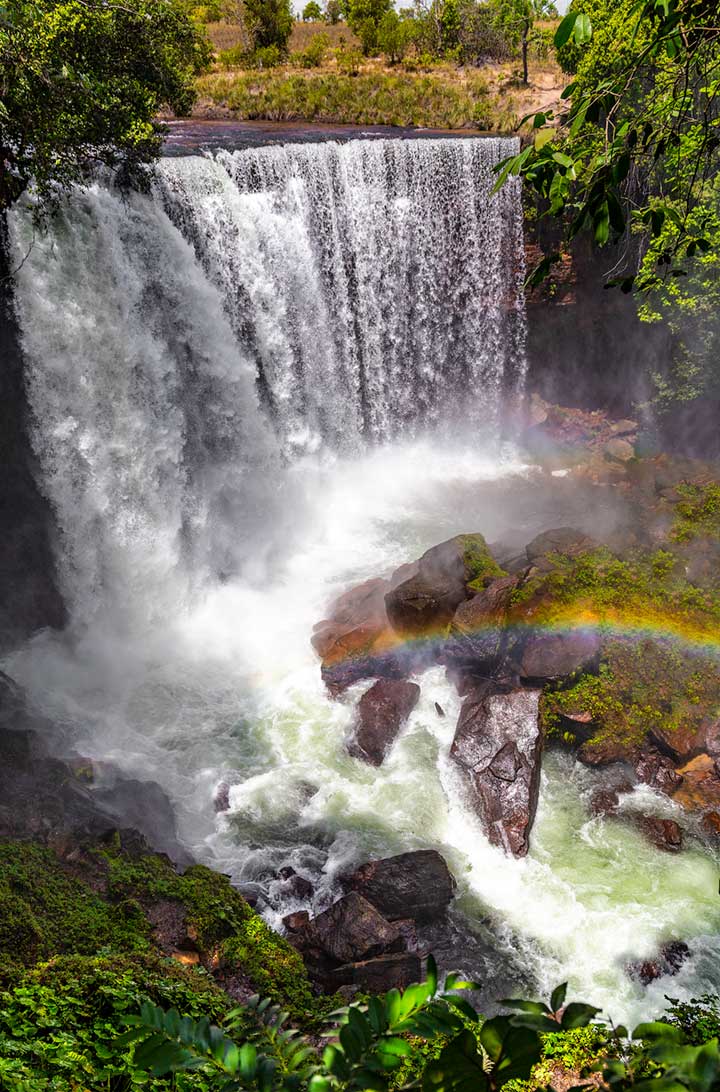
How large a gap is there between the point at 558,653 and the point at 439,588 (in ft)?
8.58

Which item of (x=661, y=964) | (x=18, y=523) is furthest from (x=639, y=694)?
(x=18, y=523)

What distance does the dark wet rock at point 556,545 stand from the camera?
13.5m

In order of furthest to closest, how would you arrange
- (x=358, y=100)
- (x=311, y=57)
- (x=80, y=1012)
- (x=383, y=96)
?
(x=311, y=57) < (x=383, y=96) < (x=358, y=100) < (x=80, y=1012)

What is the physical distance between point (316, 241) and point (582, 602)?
11.4 m

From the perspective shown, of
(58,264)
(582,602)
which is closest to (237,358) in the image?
(58,264)

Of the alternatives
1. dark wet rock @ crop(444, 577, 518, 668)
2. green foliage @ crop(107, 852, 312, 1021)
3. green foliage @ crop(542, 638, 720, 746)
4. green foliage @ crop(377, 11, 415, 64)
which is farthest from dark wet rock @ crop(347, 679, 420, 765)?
green foliage @ crop(377, 11, 415, 64)

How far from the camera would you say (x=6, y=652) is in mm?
13875

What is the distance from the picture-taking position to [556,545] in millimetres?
13883

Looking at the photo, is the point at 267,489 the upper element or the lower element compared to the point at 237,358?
lower

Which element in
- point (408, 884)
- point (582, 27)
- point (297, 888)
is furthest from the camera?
point (297, 888)

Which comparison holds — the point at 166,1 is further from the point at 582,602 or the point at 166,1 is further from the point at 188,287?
the point at 582,602

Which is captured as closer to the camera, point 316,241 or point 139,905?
point 139,905

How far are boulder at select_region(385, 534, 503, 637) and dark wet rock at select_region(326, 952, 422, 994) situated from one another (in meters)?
6.17

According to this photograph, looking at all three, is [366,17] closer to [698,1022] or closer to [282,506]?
[282,506]
